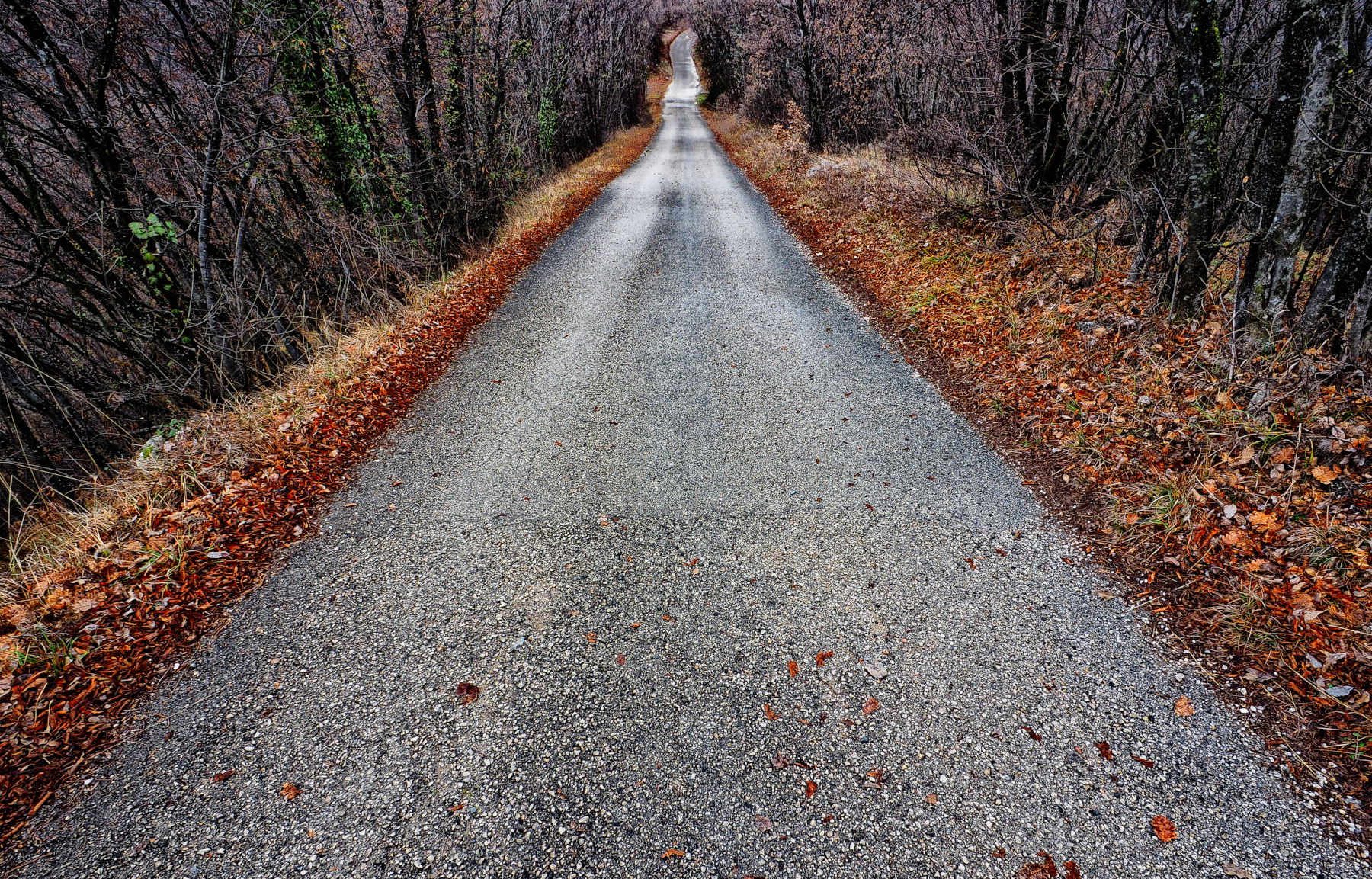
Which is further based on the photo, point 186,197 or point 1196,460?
point 186,197

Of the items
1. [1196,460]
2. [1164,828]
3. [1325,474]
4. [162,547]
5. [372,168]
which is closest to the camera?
[1164,828]

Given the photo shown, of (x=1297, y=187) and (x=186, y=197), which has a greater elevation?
(x=186, y=197)

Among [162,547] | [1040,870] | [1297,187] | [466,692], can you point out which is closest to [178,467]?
[162,547]

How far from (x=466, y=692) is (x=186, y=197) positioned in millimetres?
6914

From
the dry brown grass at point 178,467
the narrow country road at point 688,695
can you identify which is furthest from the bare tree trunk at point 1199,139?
the dry brown grass at point 178,467

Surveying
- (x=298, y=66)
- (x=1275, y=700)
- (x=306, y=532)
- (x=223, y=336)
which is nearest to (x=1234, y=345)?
(x=1275, y=700)

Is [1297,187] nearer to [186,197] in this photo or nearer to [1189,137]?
[1189,137]

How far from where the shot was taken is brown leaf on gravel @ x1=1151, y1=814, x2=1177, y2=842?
2.24m

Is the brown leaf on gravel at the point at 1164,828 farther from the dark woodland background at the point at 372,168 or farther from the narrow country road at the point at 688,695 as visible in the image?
the dark woodland background at the point at 372,168

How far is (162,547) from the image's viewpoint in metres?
3.60

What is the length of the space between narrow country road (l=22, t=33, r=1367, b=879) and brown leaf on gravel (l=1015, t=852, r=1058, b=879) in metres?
0.02

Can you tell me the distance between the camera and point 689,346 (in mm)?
6566

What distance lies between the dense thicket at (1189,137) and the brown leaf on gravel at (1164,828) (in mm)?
3543

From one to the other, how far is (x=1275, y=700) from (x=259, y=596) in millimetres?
5377
